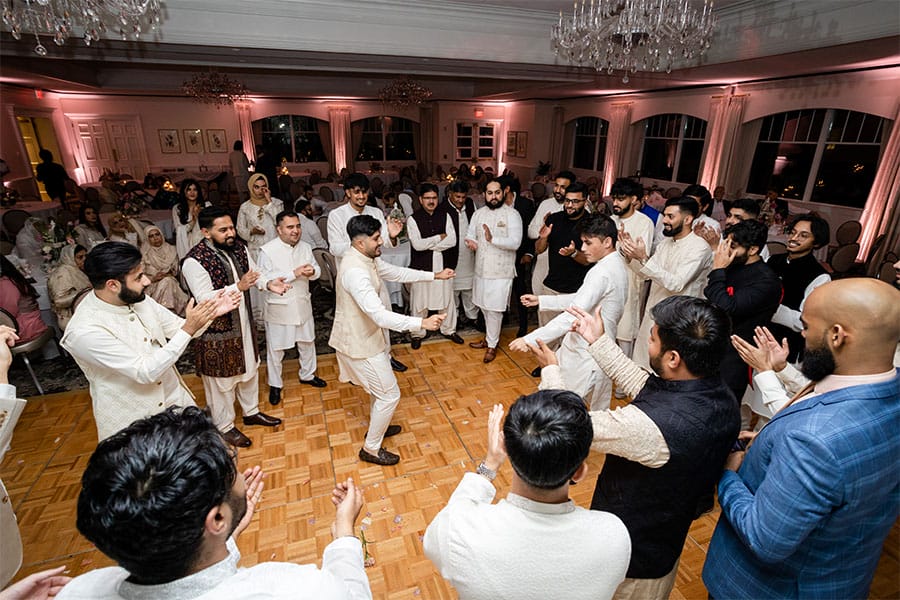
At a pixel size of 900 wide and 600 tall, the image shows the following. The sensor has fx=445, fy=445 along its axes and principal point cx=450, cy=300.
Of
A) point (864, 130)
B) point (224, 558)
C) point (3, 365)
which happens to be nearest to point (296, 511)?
point (3, 365)

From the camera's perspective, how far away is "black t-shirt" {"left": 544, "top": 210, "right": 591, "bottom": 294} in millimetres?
3887

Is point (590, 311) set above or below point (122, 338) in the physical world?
below

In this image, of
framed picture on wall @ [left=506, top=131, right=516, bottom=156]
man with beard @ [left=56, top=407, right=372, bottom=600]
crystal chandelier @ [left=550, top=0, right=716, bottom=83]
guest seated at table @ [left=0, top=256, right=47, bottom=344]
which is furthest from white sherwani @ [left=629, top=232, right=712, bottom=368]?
framed picture on wall @ [left=506, top=131, right=516, bottom=156]

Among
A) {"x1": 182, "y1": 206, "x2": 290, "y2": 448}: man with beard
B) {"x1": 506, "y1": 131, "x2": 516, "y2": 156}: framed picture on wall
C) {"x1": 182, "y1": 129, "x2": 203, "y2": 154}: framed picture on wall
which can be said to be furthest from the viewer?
{"x1": 506, "y1": 131, "x2": 516, "y2": 156}: framed picture on wall

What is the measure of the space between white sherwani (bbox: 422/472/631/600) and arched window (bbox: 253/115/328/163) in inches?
644

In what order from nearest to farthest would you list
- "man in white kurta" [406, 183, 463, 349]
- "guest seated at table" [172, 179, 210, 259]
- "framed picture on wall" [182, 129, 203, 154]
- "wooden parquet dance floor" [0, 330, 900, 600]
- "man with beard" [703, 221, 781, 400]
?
"wooden parquet dance floor" [0, 330, 900, 600] → "man with beard" [703, 221, 781, 400] → "man in white kurta" [406, 183, 463, 349] → "guest seated at table" [172, 179, 210, 259] → "framed picture on wall" [182, 129, 203, 154]

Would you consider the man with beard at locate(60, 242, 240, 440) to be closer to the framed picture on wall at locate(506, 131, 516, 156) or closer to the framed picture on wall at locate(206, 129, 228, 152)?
the framed picture on wall at locate(206, 129, 228, 152)

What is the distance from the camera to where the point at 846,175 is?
8133 millimetres

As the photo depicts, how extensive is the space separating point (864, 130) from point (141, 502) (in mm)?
10915

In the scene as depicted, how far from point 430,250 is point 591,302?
233 cm

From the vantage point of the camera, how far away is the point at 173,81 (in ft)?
37.1

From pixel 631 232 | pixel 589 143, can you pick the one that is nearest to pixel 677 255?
pixel 631 232

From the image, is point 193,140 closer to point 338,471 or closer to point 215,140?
point 215,140

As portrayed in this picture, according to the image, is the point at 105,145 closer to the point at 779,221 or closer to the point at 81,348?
the point at 81,348
